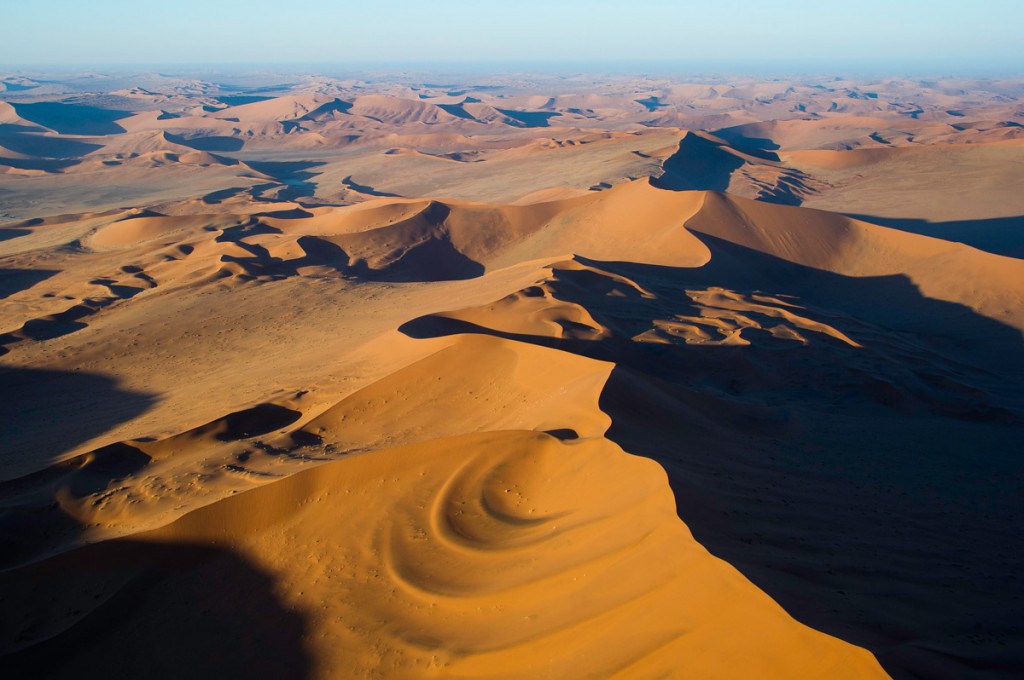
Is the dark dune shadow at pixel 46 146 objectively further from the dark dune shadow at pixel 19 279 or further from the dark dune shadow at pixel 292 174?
the dark dune shadow at pixel 19 279

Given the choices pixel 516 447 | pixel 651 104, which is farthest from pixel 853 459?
pixel 651 104

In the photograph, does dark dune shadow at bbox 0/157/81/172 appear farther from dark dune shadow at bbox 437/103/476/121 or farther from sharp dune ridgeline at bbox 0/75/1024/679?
dark dune shadow at bbox 437/103/476/121

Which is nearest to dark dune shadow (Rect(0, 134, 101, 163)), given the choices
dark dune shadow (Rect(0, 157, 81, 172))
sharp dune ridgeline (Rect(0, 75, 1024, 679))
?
dark dune shadow (Rect(0, 157, 81, 172))

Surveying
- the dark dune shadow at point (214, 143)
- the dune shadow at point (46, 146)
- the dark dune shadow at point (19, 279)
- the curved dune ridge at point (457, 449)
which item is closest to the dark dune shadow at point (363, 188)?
the dark dune shadow at point (214, 143)

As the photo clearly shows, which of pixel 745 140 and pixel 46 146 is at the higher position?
pixel 745 140

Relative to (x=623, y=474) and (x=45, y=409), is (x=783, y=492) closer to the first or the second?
(x=623, y=474)

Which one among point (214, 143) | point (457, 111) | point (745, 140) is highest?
point (457, 111)

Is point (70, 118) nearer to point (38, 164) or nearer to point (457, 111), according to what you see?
point (38, 164)
